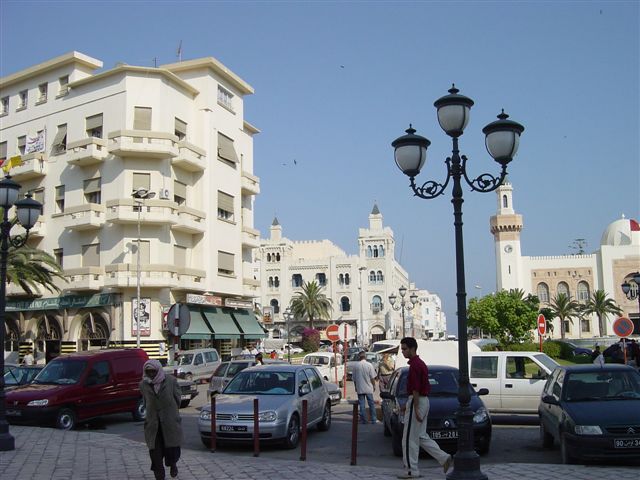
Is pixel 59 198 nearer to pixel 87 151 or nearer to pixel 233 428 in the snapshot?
pixel 87 151

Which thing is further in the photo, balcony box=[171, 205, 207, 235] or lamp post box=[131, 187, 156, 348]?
balcony box=[171, 205, 207, 235]

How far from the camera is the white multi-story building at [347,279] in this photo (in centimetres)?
9306

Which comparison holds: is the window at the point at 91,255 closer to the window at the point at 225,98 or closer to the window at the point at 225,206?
the window at the point at 225,206

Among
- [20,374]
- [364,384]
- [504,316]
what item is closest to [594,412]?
[364,384]

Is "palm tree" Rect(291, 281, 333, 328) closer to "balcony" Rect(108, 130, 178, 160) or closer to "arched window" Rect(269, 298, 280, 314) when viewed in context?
"arched window" Rect(269, 298, 280, 314)

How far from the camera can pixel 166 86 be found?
37.2 m

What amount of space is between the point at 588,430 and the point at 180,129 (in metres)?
32.6

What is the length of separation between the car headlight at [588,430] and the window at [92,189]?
32205mm

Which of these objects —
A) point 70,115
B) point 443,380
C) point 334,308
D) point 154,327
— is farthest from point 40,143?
point 334,308

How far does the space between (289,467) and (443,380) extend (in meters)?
3.90

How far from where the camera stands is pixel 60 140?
38.9 m

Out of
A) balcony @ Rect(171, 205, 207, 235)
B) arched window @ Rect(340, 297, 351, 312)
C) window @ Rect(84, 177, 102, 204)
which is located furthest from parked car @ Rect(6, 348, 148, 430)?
arched window @ Rect(340, 297, 351, 312)

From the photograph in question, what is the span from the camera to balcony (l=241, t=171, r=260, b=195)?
43.9 m

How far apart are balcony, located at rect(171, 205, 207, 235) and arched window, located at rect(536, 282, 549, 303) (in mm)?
75100
